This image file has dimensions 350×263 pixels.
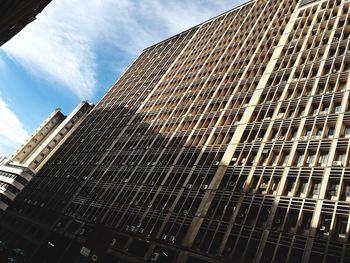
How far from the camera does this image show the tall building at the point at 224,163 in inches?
1089

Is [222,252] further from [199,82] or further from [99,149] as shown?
[99,149]

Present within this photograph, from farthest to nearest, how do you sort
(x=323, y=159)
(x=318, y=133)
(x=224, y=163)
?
(x=224, y=163) → (x=318, y=133) → (x=323, y=159)

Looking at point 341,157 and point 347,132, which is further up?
point 347,132

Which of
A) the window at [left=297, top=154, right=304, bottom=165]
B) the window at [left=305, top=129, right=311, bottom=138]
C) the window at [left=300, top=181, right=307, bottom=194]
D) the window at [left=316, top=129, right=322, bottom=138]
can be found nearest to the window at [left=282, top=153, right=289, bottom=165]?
the window at [left=297, top=154, right=304, bottom=165]

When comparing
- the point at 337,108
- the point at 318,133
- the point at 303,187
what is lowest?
the point at 303,187

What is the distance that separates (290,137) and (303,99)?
5.49 metres

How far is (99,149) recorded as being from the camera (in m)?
63.2

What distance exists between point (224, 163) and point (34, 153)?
70.6 m

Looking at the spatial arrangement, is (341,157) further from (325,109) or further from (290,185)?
(325,109)

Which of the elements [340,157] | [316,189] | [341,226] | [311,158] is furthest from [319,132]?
[341,226]

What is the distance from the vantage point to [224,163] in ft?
122

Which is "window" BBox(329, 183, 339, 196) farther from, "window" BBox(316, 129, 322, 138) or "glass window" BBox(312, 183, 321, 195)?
"window" BBox(316, 129, 322, 138)

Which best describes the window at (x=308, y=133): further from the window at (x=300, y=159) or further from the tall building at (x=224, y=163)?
the window at (x=300, y=159)

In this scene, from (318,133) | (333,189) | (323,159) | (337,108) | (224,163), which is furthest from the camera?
(224,163)
